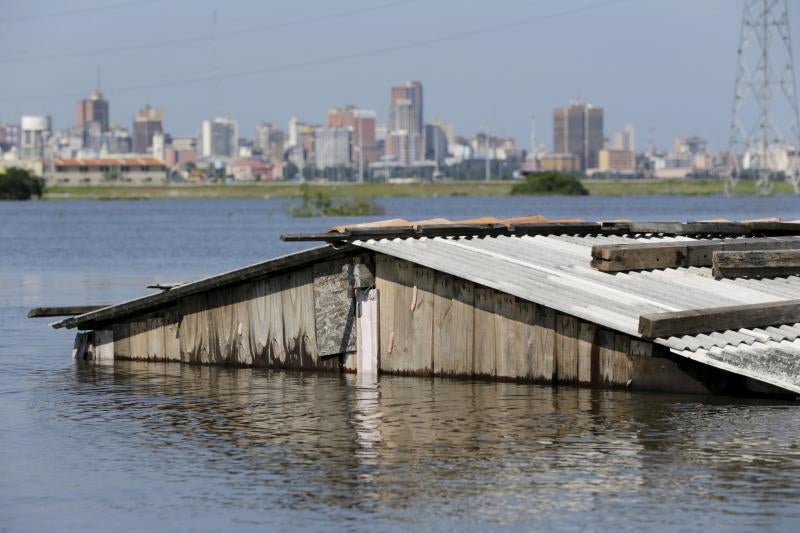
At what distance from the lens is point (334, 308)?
2294 centimetres

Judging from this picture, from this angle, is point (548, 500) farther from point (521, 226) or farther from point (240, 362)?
point (521, 226)

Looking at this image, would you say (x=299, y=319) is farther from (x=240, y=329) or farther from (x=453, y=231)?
(x=453, y=231)

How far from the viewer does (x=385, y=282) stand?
22.6 m

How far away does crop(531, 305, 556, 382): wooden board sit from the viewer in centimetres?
2088

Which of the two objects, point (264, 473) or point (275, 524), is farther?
point (264, 473)

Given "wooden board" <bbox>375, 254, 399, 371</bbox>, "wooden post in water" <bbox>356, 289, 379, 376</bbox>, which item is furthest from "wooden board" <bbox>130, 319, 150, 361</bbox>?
"wooden board" <bbox>375, 254, 399, 371</bbox>

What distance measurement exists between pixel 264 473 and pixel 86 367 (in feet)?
34.4

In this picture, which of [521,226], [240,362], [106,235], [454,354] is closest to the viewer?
[454,354]

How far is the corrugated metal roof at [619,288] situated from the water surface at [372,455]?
689mm

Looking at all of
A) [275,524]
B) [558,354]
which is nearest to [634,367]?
[558,354]

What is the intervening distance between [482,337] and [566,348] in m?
1.33

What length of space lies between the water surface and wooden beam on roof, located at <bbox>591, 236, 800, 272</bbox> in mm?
2803

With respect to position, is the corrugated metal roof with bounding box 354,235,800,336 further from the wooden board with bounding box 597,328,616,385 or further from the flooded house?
the wooden board with bounding box 597,328,616,385

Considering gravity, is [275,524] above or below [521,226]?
below
